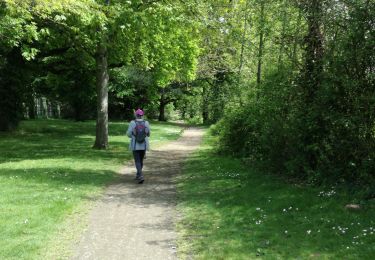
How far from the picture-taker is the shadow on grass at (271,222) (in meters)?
7.02

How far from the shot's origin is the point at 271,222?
8586 mm

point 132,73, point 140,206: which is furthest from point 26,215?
point 132,73

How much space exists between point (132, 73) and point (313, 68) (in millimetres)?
27374

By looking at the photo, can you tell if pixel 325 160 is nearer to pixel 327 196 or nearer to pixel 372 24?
pixel 327 196

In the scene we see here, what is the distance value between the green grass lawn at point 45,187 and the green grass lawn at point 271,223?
7.70 feet

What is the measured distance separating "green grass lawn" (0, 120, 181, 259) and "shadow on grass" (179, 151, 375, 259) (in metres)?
2.44

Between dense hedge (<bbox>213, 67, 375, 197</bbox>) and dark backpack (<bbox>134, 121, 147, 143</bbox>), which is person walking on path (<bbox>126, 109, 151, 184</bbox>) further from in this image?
dense hedge (<bbox>213, 67, 375, 197</bbox>)

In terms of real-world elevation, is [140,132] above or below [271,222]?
above

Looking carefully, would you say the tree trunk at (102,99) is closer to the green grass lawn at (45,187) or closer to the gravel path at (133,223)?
the green grass lawn at (45,187)

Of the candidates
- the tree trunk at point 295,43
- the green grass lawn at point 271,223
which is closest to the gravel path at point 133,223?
the green grass lawn at point 271,223

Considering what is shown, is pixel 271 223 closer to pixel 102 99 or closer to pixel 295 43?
pixel 295 43

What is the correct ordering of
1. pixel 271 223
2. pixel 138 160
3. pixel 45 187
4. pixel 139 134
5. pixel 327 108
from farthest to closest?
pixel 138 160
pixel 139 134
pixel 45 187
pixel 327 108
pixel 271 223

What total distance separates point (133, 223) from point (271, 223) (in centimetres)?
269

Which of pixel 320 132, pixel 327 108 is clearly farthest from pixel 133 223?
pixel 327 108
